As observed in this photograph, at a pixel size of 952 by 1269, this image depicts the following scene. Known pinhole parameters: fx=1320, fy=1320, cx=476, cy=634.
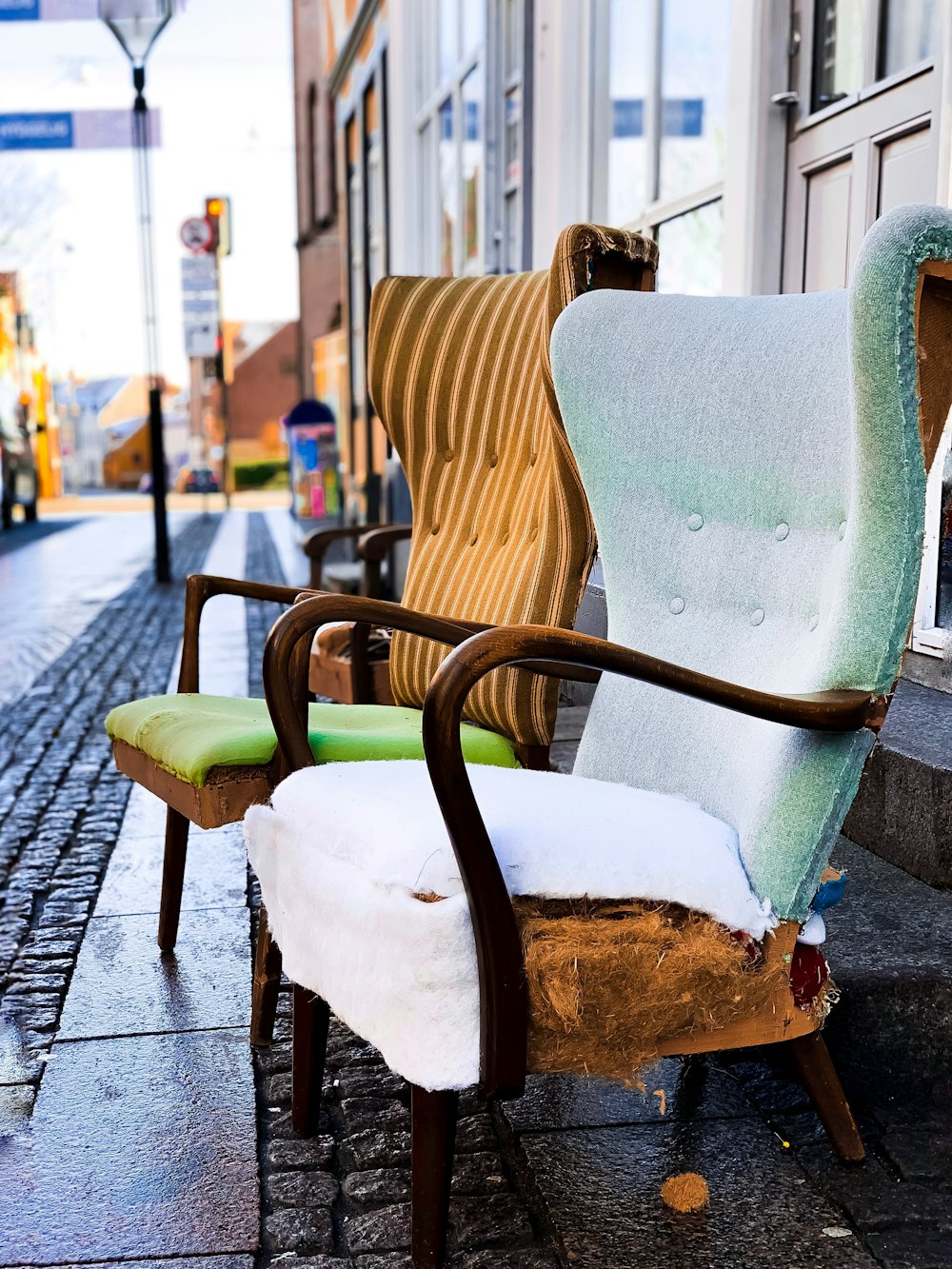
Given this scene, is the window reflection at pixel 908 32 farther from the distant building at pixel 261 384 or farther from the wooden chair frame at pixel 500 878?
the distant building at pixel 261 384

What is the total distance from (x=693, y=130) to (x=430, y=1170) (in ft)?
12.4

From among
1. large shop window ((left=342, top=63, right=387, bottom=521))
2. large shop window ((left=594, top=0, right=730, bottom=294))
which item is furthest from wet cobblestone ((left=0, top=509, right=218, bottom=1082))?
large shop window ((left=342, top=63, right=387, bottom=521))

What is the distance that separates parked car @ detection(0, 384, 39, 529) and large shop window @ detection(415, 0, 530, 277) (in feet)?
35.3

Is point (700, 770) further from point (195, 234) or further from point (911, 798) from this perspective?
point (195, 234)

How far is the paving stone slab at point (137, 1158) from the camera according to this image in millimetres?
1645

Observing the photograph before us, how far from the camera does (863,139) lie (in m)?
3.29

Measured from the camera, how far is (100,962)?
254 cm

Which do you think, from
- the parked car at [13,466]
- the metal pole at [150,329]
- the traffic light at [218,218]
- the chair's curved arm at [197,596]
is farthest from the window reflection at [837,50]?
the parked car at [13,466]

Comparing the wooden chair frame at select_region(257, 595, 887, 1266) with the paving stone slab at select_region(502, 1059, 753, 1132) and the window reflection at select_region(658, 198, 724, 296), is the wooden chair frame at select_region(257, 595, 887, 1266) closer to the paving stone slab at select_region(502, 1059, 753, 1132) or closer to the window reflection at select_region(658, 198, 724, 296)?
the paving stone slab at select_region(502, 1059, 753, 1132)

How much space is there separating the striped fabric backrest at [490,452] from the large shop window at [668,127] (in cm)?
164

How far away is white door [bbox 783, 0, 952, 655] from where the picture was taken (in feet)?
9.30

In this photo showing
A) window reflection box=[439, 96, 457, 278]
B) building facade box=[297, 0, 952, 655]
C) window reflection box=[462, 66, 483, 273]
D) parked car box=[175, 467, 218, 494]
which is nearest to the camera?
building facade box=[297, 0, 952, 655]

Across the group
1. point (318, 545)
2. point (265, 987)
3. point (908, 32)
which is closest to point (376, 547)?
point (318, 545)

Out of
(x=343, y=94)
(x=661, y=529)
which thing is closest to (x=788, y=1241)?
(x=661, y=529)
